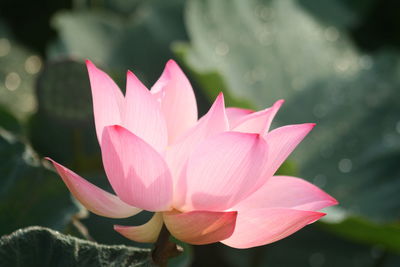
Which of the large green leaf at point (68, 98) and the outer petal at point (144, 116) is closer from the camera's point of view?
the outer petal at point (144, 116)

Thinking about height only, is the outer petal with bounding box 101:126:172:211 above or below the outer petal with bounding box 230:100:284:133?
below

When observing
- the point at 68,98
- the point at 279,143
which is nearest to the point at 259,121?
the point at 279,143

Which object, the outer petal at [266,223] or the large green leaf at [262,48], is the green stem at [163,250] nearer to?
the outer petal at [266,223]

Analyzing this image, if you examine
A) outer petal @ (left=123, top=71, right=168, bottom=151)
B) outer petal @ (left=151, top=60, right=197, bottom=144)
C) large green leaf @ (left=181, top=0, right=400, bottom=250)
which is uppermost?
large green leaf @ (left=181, top=0, right=400, bottom=250)

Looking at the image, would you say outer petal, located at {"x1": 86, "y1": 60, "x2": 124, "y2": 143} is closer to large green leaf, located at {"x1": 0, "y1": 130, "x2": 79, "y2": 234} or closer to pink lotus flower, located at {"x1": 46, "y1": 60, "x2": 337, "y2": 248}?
pink lotus flower, located at {"x1": 46, "y1": 60, "x2": 337, "y2": 248}

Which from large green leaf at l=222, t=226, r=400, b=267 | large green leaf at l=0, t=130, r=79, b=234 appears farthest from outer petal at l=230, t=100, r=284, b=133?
large green leaf at l=222, t=226, r=400, b=267

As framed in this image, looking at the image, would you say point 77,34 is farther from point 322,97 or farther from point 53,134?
point 322,97

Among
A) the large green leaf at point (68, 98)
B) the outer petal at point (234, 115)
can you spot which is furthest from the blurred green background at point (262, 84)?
the outer petal at point (234, 115)
